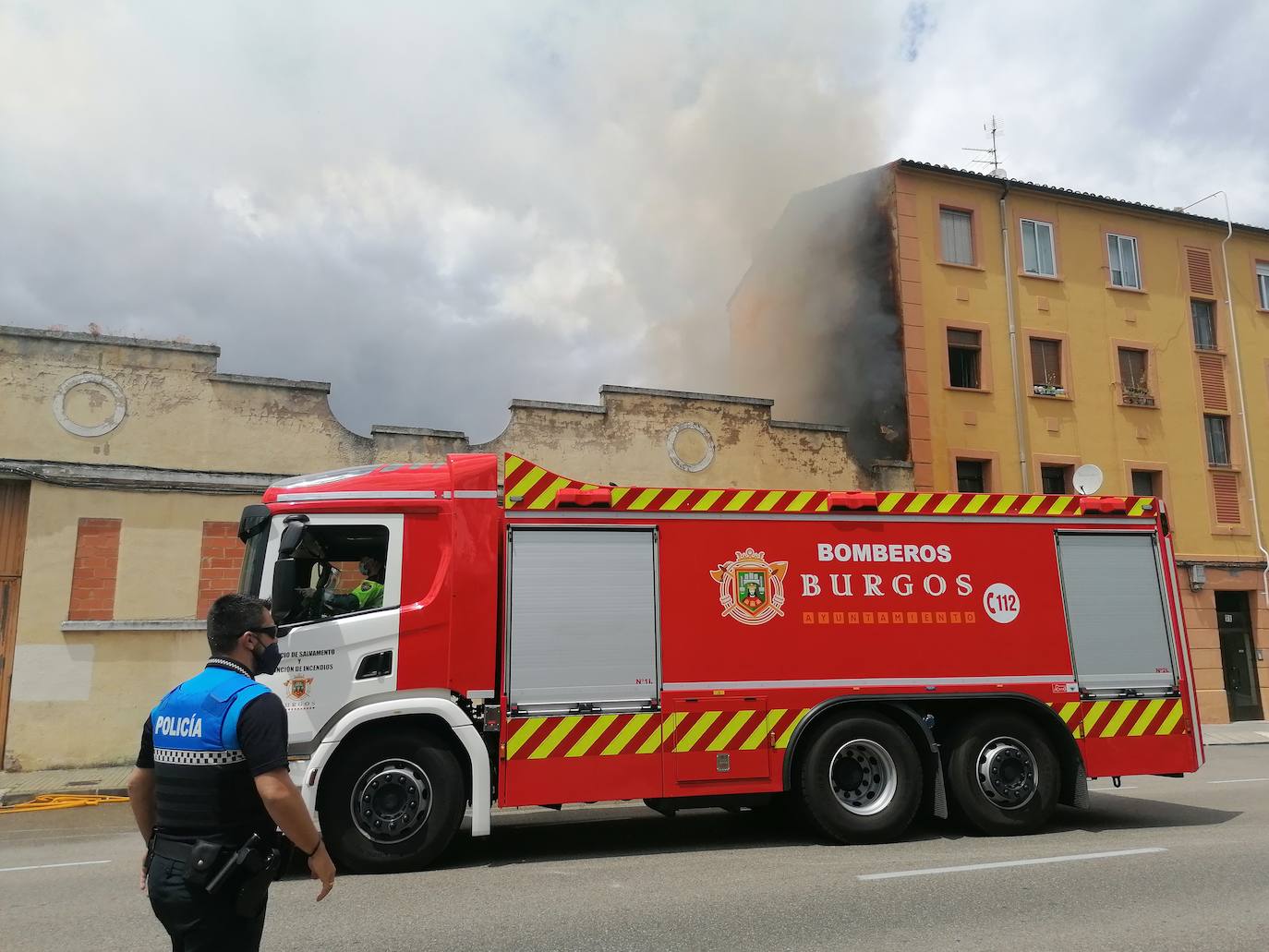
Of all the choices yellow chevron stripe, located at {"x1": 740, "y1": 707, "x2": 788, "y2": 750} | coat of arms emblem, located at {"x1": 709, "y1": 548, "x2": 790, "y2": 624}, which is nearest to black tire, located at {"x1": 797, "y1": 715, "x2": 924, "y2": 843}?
yellow chevron stripe, located at {"x1": 740, "y1": 707, "x2": 788, "y2": 750}

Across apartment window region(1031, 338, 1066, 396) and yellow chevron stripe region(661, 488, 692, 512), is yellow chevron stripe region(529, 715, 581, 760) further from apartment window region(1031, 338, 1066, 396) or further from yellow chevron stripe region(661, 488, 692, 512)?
apartment window region(1031, 338, 1066, 396)

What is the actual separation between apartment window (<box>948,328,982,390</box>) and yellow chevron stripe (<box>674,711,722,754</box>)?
14.3 m

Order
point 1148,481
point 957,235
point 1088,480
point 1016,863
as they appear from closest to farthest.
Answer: point 1016,863 < point 1088,480 < point 957,235 < point 1148,481

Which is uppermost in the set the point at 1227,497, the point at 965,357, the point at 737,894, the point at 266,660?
the point at 965,357

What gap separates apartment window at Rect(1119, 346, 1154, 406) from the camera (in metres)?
19.9

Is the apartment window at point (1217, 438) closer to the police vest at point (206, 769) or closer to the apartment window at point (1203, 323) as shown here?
the apartment window at point (1203, 323)

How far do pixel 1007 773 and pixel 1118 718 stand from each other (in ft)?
3.78

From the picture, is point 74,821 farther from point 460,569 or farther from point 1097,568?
point 1097,568

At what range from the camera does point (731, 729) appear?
684 centimetres

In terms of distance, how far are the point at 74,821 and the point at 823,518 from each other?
26.8 ft

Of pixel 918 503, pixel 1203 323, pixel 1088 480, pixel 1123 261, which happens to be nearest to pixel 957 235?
pixel 1123 261

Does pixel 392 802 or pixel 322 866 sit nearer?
pixel 322 866

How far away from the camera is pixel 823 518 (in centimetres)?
741

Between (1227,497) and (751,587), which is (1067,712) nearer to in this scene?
(751,587)
